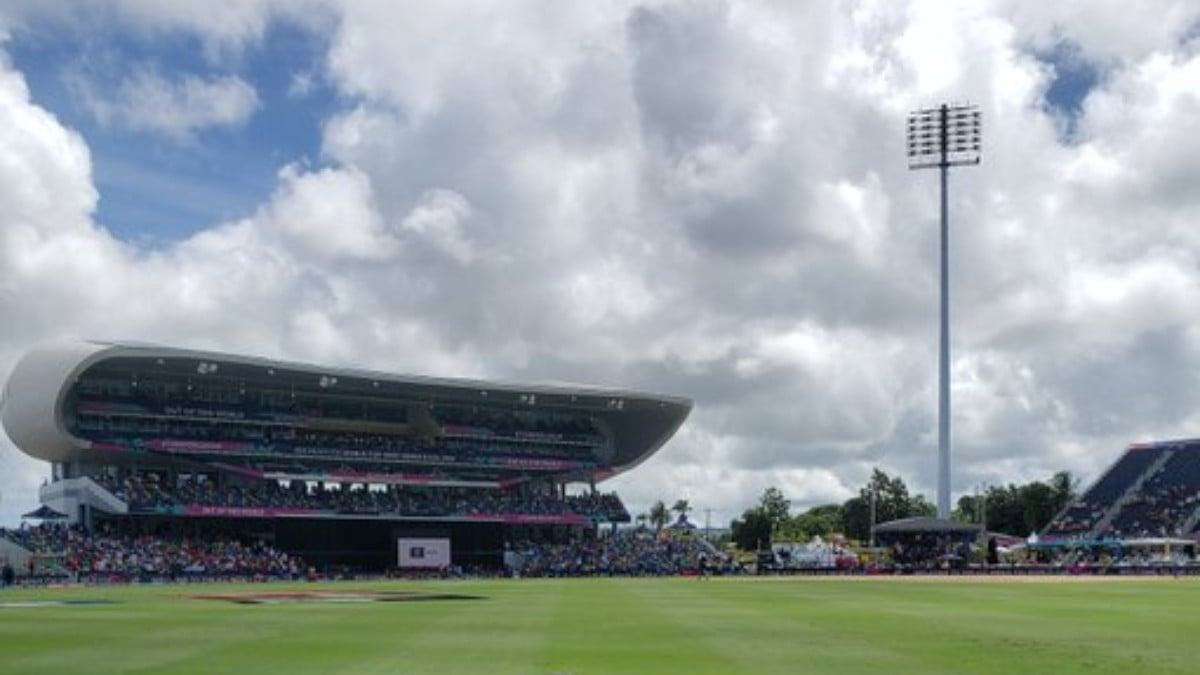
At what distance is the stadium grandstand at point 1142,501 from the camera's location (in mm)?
102750

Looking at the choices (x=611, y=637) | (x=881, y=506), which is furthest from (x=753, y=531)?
(x=611, y=637)

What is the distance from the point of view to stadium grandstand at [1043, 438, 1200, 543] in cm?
10275

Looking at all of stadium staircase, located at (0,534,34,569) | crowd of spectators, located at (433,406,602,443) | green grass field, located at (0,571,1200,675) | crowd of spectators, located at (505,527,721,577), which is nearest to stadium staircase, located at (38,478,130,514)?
stadium staircase, located at (0,534,34,569)

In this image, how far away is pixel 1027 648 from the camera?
74.8 ft

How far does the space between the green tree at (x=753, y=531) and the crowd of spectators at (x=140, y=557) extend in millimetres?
89464

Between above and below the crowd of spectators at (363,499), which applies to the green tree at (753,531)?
below

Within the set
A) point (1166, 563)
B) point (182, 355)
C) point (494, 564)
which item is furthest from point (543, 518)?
point (1166, 563)

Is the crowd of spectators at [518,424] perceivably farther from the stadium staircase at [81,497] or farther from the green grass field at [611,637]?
the green grass field at [611,637]

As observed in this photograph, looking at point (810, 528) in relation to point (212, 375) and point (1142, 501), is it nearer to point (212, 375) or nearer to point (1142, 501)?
point (1142, 501)

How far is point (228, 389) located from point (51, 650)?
240 feet

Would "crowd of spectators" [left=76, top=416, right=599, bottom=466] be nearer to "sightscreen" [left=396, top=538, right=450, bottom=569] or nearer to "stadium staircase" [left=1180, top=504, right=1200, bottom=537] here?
"sightscreen" [left=396, top=538, right=450, bottom=569]

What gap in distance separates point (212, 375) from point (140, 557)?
17.5 metres

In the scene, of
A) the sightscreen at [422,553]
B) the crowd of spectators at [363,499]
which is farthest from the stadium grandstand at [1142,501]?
the sightscreen at [422,553]

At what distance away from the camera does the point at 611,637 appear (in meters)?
26.5
